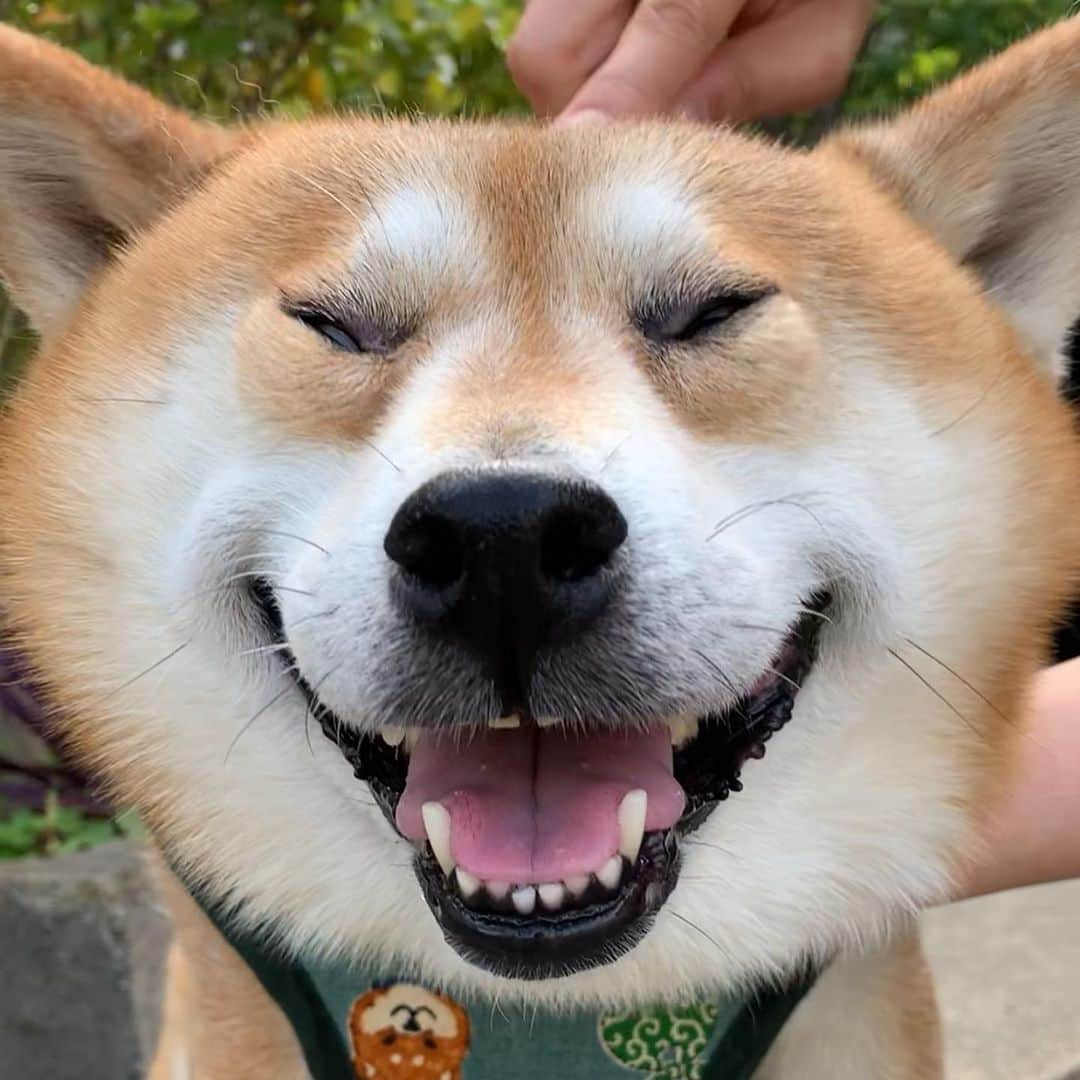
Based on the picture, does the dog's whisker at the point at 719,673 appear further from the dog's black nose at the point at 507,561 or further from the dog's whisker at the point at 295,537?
the dog's whisker at the point at 295,537

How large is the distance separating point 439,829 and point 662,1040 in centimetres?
56

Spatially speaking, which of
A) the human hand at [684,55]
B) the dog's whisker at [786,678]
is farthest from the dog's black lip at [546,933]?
the human hand at [684,55]

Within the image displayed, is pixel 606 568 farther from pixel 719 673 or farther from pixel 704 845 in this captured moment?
pixel 704 845

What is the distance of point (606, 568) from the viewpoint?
1.35 m

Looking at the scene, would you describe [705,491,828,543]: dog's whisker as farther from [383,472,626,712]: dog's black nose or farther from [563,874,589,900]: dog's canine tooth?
[563,874,589,900]: dog's canine tooth

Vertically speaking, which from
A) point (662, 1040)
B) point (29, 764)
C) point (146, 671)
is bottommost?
point (662, 1040)

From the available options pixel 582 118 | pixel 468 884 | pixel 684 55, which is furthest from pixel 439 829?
pixel 684 55

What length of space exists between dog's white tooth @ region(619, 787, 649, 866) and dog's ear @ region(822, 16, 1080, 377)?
37.8 inches

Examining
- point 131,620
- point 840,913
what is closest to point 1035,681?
point 840,913

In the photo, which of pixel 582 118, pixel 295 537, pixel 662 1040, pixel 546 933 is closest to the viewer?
pixel 546 933

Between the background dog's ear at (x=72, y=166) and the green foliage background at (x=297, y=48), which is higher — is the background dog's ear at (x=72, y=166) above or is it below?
below

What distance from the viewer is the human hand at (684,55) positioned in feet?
7.68

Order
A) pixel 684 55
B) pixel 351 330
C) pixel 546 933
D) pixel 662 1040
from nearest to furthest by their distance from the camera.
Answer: pixel 546 933 < pixel 351 330 < pixel 662 1040 < pixel 684 55

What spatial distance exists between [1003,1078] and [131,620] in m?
2.21
